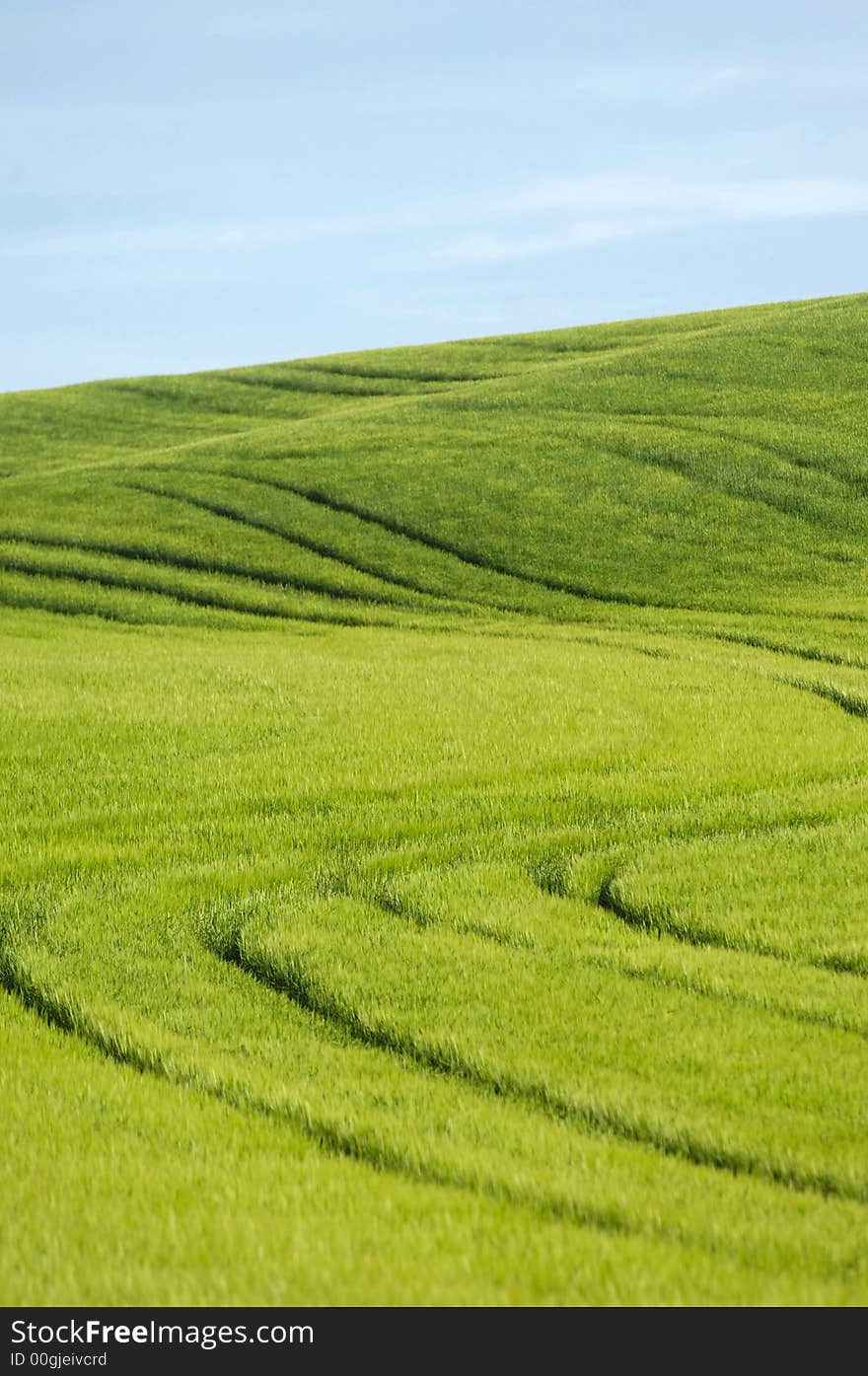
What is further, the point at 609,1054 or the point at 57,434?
the point at 57,434

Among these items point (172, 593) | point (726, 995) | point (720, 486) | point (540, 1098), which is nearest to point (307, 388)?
point (720, 486)

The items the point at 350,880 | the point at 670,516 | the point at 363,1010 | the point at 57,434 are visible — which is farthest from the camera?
the point at 57,434

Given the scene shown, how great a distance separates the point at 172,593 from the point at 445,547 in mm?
7565

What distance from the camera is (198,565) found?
34.3m

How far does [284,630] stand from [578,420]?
18.8 metres

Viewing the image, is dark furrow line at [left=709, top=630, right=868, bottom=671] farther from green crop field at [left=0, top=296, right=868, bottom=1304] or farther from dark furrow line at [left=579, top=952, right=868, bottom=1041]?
dark furrow line at [left=579, top=952, right=868, bottom=1041]

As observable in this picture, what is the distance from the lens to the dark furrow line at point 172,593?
30641 millimetres

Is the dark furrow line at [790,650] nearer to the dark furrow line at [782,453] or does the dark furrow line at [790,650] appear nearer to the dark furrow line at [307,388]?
the dark furrow line at [782,453]

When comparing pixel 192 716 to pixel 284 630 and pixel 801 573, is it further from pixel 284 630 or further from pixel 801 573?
pixel 801 573

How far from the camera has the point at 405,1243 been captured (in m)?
5.74

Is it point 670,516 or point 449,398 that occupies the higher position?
point 449,398

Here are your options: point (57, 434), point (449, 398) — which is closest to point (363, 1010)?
point (449, 398)

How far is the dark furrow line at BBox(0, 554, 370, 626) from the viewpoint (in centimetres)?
3064

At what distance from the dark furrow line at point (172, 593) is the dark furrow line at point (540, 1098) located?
20.8 meters
